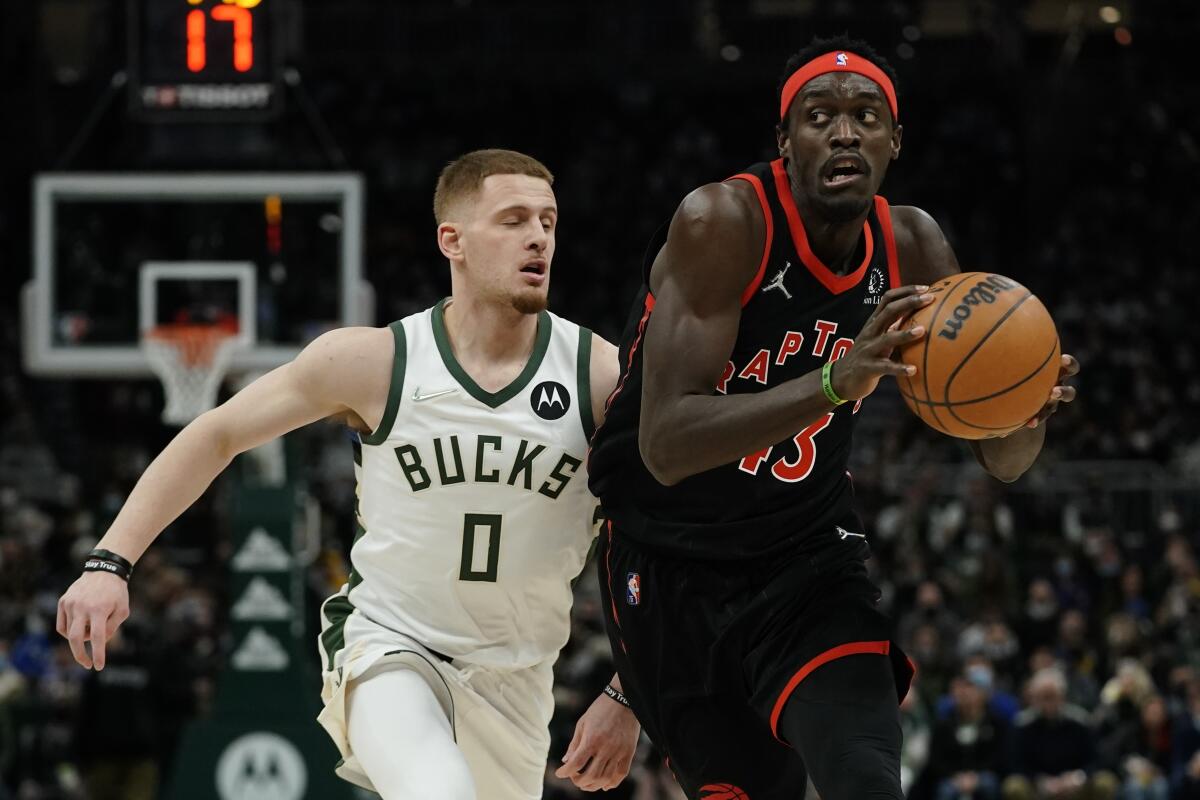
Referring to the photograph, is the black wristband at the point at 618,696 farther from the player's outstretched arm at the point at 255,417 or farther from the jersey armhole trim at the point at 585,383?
the player's outstretched arm at the point at 255,417

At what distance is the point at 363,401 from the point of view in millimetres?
4656

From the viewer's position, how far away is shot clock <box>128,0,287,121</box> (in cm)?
1096

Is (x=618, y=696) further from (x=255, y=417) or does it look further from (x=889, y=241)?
(x=889, y=241)

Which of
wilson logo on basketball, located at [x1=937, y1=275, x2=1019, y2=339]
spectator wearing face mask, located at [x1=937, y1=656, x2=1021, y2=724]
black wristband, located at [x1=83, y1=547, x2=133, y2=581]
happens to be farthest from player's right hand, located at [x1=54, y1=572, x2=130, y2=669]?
spectator wearing face mask, located at [x1=937, y1=656, x2=1021, y2=724]

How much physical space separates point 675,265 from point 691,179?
18.8m

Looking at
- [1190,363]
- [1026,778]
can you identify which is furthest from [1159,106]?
[1026,778]

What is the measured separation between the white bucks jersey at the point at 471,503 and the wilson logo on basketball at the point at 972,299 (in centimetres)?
123

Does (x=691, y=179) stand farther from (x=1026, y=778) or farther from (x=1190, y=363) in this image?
(x=1026, y=778)

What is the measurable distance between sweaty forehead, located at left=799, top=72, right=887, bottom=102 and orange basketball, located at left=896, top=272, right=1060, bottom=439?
0.50 meters

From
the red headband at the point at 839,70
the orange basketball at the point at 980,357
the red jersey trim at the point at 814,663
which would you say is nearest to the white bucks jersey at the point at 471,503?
the red jersey trim at the point at 814,663

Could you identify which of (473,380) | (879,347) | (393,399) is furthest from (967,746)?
(879,347)

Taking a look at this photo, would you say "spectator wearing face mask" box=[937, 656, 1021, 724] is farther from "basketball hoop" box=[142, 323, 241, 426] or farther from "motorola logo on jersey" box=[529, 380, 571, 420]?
"motorola logo on jersey" box=[529, 380, 571, 420]

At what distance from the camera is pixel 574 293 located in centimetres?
2097

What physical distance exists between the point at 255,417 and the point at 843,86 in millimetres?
1655
